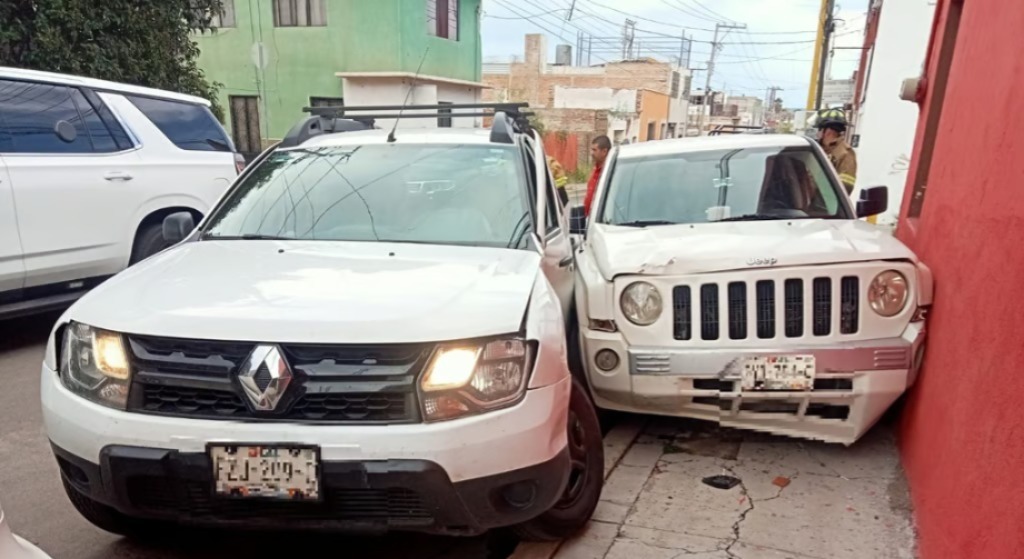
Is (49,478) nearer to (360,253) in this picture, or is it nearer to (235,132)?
(360,253)

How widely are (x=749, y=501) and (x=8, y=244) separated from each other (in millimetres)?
4913

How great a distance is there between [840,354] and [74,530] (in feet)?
11.6

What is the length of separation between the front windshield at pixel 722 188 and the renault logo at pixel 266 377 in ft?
9.36

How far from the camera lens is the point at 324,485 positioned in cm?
221

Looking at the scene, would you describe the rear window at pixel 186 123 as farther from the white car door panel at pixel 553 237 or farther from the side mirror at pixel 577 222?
the side mirror at pixel 577 222

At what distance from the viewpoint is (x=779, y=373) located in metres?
3.48

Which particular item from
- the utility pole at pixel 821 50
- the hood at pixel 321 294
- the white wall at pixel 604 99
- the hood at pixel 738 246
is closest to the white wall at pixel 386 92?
the utility pole at pixel 821 50

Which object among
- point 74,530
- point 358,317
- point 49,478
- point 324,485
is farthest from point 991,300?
point 49,478

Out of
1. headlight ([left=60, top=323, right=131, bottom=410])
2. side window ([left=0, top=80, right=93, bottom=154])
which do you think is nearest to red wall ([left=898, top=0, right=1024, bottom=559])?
headlight ([left=60, top=323, right=131, bottom=410])

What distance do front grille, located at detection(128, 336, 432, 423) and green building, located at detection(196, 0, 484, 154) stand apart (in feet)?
51.8

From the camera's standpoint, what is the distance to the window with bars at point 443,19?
1964 centimetres

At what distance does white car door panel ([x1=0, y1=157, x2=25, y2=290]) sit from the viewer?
4.78m

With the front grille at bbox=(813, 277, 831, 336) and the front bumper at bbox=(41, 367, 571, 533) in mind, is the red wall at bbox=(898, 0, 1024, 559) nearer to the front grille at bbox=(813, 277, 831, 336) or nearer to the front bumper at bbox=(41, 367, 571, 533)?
the front grille at bbox=(813, 277, 831, 336)

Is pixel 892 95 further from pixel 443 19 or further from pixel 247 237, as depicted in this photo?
A: pixel 247 237
